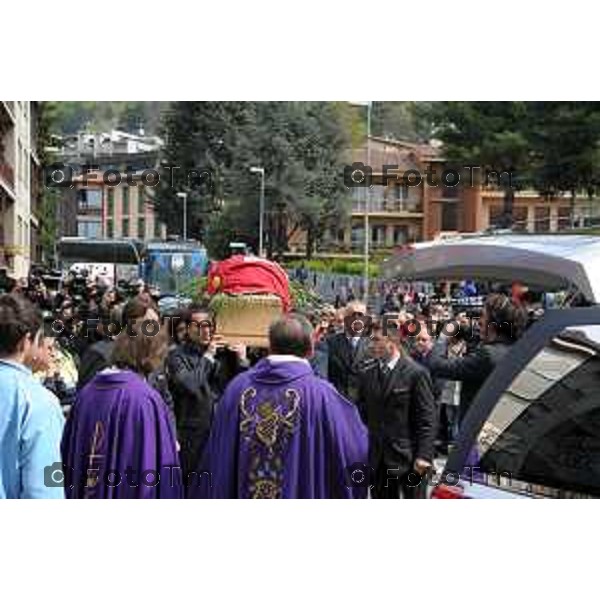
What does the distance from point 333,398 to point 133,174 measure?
339cm

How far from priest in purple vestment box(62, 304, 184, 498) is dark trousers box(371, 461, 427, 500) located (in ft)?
5.58

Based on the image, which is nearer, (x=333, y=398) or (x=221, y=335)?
(x=333, y=398)

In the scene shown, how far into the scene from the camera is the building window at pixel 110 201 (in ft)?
22.9

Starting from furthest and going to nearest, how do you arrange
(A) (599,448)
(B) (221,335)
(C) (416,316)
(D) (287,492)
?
(C) (416,316) < (B) (221,335) < (D) (287,492) < (A) (599,448)

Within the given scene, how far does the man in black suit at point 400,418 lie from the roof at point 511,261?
0.79m

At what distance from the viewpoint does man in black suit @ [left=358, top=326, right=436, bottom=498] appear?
5.86 m

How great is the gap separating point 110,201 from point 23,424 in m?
3.98

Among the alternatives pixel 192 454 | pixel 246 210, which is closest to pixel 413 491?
pixel 192 454

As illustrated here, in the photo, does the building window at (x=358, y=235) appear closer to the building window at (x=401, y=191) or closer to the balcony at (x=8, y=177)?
the building window at (x=401, y=191)

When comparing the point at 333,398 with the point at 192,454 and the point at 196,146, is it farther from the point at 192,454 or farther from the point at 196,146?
the point at 196,146

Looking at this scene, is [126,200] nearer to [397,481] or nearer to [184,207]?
[184,207]

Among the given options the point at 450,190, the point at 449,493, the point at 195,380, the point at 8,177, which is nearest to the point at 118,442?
the point at 449,493

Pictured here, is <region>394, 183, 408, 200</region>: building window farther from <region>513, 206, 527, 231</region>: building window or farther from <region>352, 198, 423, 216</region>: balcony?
<region>513, 206, 527, 231</region>: building window

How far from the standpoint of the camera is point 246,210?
7523mm
